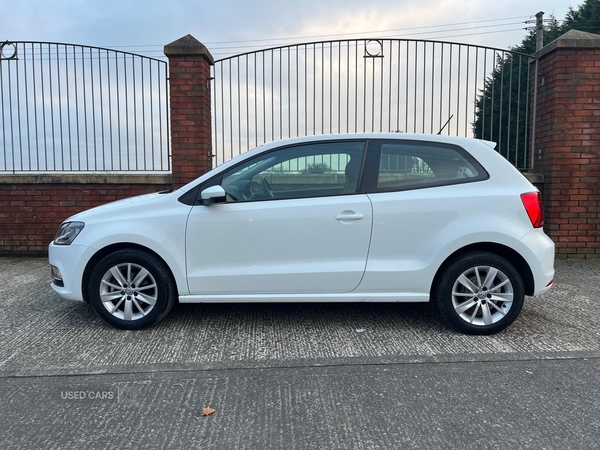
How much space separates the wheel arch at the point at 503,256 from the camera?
3.76m

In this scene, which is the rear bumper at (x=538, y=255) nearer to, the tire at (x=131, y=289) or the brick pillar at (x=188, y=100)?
the tire at (x=131, y=289)

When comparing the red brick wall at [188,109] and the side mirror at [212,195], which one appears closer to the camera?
the side mirror at [212,195]

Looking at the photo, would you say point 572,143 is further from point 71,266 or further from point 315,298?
point 71,266

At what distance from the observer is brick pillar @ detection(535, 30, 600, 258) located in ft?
21.6

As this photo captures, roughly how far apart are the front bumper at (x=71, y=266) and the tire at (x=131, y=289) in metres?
0.13

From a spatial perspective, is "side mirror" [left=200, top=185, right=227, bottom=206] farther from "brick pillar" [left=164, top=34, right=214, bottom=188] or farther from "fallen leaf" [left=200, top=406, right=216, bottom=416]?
"brick pillar" [left=164, top=34, right=214, bottom=188]

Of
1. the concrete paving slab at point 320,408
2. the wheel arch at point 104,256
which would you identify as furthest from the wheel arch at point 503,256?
the wheel arch at point 104,256

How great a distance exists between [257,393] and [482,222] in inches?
86.4

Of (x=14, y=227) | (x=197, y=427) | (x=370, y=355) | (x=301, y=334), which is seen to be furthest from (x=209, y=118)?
(x=197, y=427)

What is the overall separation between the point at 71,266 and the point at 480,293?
11.2 ft

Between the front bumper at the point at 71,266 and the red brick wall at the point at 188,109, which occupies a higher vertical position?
the red brick wall at the point at 188,109

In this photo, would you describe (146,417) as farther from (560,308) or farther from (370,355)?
(560,308)

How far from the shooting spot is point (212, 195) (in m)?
3.68

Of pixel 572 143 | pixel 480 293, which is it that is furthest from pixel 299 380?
pixel 572 143
